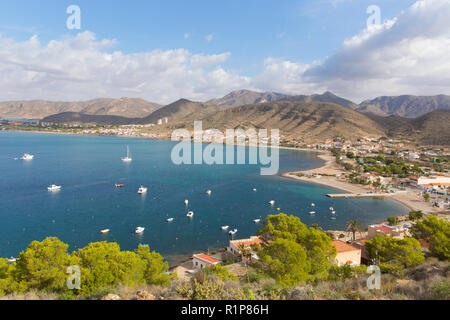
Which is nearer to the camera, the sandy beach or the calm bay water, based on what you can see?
the calm bay water

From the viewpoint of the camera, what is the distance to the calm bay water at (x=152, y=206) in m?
28.7

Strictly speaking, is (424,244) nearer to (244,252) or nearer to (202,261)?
(244,252)

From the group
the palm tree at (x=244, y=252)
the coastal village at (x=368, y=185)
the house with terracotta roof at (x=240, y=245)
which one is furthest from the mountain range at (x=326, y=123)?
the palm tree at (x=244, y=252)

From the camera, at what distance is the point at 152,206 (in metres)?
39.1

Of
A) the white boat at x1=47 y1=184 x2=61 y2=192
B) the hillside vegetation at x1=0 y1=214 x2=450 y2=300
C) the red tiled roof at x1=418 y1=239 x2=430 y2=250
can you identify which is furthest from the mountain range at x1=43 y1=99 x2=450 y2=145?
the hillside vegetation at x1=0 y1=214 x2=450 y2=300

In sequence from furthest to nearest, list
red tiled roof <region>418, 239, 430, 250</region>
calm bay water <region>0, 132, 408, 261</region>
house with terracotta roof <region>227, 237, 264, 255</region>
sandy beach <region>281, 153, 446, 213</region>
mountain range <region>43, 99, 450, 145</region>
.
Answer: mountain range <region>43, 99, 450, 145</region> < sandy beach <region>281, 153, 446, 213</region> < calm bay water <region>0, 132, 408, 261</region> < house with terracotta roof <region>227, 237, 264, 255</region> < red tiled roof <region>418, 239, 430, 250</region>

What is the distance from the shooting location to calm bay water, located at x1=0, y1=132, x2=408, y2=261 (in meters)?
28.7

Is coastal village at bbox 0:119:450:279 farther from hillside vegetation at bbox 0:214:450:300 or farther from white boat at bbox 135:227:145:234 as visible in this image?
white boat at bbox 135:227:145:234

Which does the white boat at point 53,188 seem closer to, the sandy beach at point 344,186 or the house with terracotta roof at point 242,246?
the house with terracotta roof at point 242,246

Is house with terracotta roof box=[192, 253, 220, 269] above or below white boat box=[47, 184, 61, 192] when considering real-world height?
below

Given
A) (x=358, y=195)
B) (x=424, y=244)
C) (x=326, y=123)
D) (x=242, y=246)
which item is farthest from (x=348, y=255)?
(x=326, y=123)

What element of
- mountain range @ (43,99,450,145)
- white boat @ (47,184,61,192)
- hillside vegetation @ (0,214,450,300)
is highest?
mountain range @ (43,99,450,145)

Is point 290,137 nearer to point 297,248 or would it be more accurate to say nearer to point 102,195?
point 102,195
